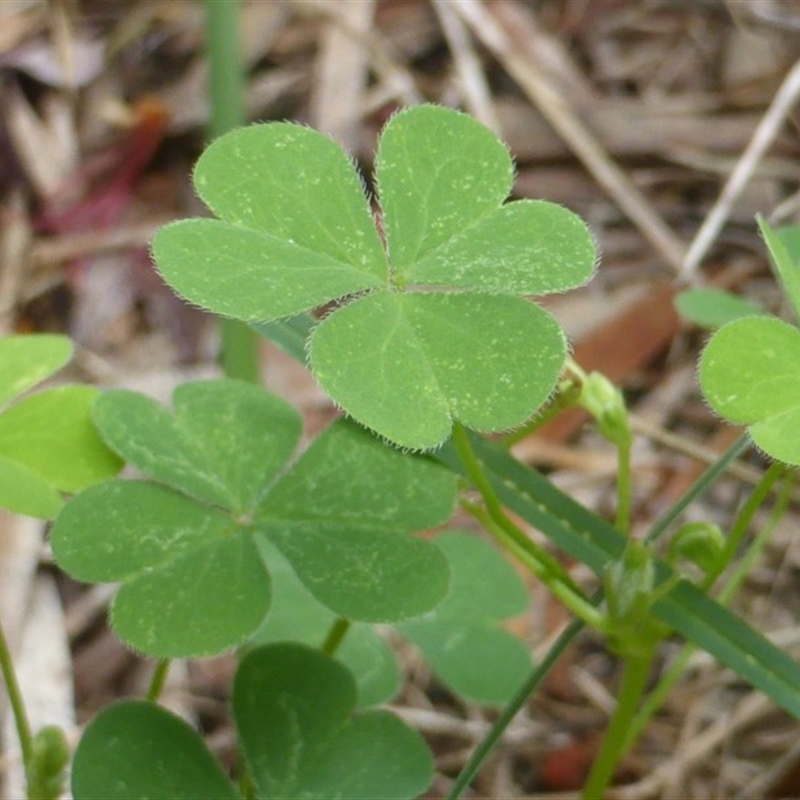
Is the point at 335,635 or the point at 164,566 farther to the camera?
the point at 335,635

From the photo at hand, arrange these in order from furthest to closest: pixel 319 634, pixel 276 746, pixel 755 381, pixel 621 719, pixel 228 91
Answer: pixel 228 91 < pixel 319 634 < pixel 621 719 < pixel 276 746 < pixel 755 381

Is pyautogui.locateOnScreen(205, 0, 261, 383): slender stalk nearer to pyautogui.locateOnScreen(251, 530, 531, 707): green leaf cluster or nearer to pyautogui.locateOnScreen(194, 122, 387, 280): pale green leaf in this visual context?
pyautogui.locateOnScreen(251, 530, 531, 707): green leaf cluster

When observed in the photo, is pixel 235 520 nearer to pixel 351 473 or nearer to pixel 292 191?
pixel 351 473

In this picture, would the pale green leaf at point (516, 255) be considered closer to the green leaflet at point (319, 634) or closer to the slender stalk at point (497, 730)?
the slender stalk at point (497, 730)

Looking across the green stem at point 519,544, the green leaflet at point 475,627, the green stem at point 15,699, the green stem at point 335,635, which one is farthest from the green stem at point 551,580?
the green stem at point 15,699

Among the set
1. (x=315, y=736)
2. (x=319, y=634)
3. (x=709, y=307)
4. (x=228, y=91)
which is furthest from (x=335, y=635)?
(x=228, y=91)

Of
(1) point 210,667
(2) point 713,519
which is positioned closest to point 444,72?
(2) point 713,519

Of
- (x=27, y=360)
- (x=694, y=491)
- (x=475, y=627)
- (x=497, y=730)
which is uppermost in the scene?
(x=27, y=360)
